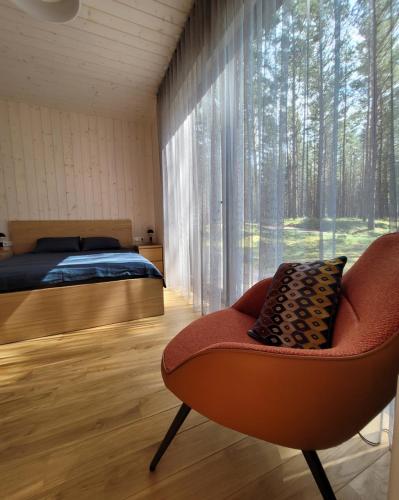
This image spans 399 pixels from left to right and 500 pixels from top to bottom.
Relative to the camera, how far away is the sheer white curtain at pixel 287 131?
36.9 inches

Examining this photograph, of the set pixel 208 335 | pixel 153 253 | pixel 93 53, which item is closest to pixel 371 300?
pixel 208 335

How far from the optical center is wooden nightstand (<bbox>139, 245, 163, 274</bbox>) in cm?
375

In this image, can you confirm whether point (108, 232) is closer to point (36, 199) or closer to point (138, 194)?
point (138, 194)

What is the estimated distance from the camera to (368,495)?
0.87 meters

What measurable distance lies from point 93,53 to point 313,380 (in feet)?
10.5

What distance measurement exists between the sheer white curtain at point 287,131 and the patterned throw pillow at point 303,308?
0.24 metres

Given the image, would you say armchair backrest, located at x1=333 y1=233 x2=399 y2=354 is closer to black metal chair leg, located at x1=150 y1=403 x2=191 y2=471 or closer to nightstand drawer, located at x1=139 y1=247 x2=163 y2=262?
black metal chair leg, located at x1=150 y1=403 x2=191 y2=471

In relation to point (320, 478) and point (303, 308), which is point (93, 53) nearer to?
point (303, 308)

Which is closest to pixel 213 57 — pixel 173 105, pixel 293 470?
pixel 173 105

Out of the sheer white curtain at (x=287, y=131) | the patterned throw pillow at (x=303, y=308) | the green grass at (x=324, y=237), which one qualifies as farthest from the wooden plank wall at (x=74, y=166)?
the patterned throw pillow at (x=303, y=308)

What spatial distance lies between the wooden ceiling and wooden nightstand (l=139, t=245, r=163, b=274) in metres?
2.05

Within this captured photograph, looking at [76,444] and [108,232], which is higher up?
[108,232]

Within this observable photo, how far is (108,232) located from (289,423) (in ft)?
Answer: 12.5

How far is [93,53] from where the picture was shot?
248cm
